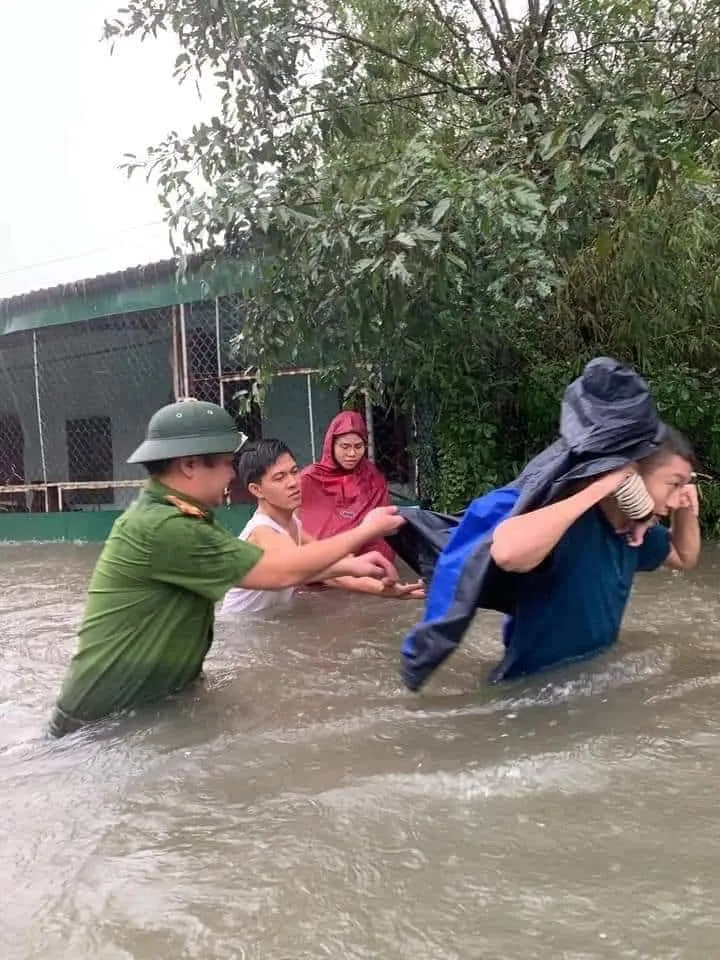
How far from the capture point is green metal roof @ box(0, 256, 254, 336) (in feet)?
29.1

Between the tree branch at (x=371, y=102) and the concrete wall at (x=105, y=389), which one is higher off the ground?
the tree branch at (x=371, y=102)

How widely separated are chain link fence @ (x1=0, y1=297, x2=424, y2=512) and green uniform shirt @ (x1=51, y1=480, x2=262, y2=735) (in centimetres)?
488

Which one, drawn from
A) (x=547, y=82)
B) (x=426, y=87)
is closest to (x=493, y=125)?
(x=547, y=82)

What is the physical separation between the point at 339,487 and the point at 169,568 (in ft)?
10.2

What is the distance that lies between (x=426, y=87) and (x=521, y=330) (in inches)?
79.6

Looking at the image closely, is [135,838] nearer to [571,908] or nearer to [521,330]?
[571,908]

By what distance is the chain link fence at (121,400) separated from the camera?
9.17 metres

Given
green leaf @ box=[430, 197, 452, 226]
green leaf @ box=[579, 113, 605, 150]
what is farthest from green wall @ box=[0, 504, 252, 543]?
green leaf @ box=[579, 113, 605, 150]

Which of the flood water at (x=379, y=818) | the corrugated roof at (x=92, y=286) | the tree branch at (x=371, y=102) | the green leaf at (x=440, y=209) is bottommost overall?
the flood water at (x=379, y=818)

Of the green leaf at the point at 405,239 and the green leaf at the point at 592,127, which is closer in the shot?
the green leaf at the point at 592,127

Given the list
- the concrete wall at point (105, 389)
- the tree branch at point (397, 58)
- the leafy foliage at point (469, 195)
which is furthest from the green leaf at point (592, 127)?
the concrete wall at point (105, 389)

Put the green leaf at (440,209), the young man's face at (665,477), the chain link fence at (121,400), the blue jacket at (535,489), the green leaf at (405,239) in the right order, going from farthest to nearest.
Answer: the chain link fence at (121,400) → the green leaf at (405,239) → the green leaf at (440,209) → the young man's face at (665,477) → the blue jacket at (535,489)

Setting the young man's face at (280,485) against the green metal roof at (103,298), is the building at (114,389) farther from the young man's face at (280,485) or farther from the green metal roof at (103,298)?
the young man's face at (280,485)

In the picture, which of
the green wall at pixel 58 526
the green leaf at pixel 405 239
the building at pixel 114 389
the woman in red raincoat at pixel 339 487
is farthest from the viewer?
the green wall at pixel 58 526
